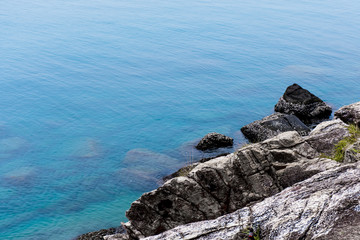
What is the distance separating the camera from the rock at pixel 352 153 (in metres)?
14.8

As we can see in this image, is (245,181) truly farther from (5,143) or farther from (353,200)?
(5,143)

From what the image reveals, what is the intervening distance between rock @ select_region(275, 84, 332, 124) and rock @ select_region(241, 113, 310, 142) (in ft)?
9.60

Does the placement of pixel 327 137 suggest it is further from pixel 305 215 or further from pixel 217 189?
pixel 305 215

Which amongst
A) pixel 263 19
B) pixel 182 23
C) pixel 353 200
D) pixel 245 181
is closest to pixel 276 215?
pixel 353 200

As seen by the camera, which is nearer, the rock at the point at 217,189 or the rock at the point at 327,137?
the rock at the point at 217,189

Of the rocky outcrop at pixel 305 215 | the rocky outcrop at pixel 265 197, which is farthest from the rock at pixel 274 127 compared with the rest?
the rocky outcrop at pixel 305 215

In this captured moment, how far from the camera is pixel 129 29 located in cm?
6309

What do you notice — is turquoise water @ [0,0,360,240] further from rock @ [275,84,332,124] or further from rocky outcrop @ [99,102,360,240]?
rocky outcrop @ [99,102,360,240]

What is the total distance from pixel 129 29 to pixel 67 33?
9.55 meters

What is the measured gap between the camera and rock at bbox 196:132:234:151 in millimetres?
29969

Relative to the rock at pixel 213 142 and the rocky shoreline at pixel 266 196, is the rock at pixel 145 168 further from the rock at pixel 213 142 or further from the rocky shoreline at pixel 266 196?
the rocky shoreline at pixel 266 196

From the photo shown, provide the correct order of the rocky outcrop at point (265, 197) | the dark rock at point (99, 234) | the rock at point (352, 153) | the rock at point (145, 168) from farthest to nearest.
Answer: the rock at point (145, 168) < the dark rock at point (99, 234) < the rock at point (352, 153) < the rocky outcrop at point (265, 197)

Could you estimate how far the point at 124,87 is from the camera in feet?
143

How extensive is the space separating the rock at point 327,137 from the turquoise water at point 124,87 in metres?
11.3
